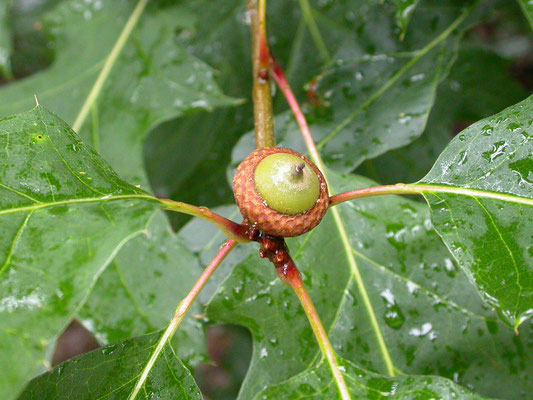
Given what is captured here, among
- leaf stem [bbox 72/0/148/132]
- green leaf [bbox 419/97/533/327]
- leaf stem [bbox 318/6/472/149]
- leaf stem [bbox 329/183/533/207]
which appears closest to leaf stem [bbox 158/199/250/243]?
leaf stem [bbox 329/183/533/207]

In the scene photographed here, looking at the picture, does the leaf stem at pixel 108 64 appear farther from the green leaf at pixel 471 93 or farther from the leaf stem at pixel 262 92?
the green leaf at pixel 471 93

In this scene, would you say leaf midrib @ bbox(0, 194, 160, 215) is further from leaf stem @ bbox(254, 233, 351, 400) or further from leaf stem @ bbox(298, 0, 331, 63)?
leaf stem @ bbox(298, 0, 331, 63)

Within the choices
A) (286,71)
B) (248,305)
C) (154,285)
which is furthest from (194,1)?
(248,305)

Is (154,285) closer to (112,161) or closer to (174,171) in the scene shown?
(112,161)

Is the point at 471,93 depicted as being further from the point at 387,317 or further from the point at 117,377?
the point at 117,377

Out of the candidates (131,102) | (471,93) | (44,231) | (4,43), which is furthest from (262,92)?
(471,93)

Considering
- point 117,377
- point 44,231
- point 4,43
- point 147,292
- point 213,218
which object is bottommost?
point 147,292
